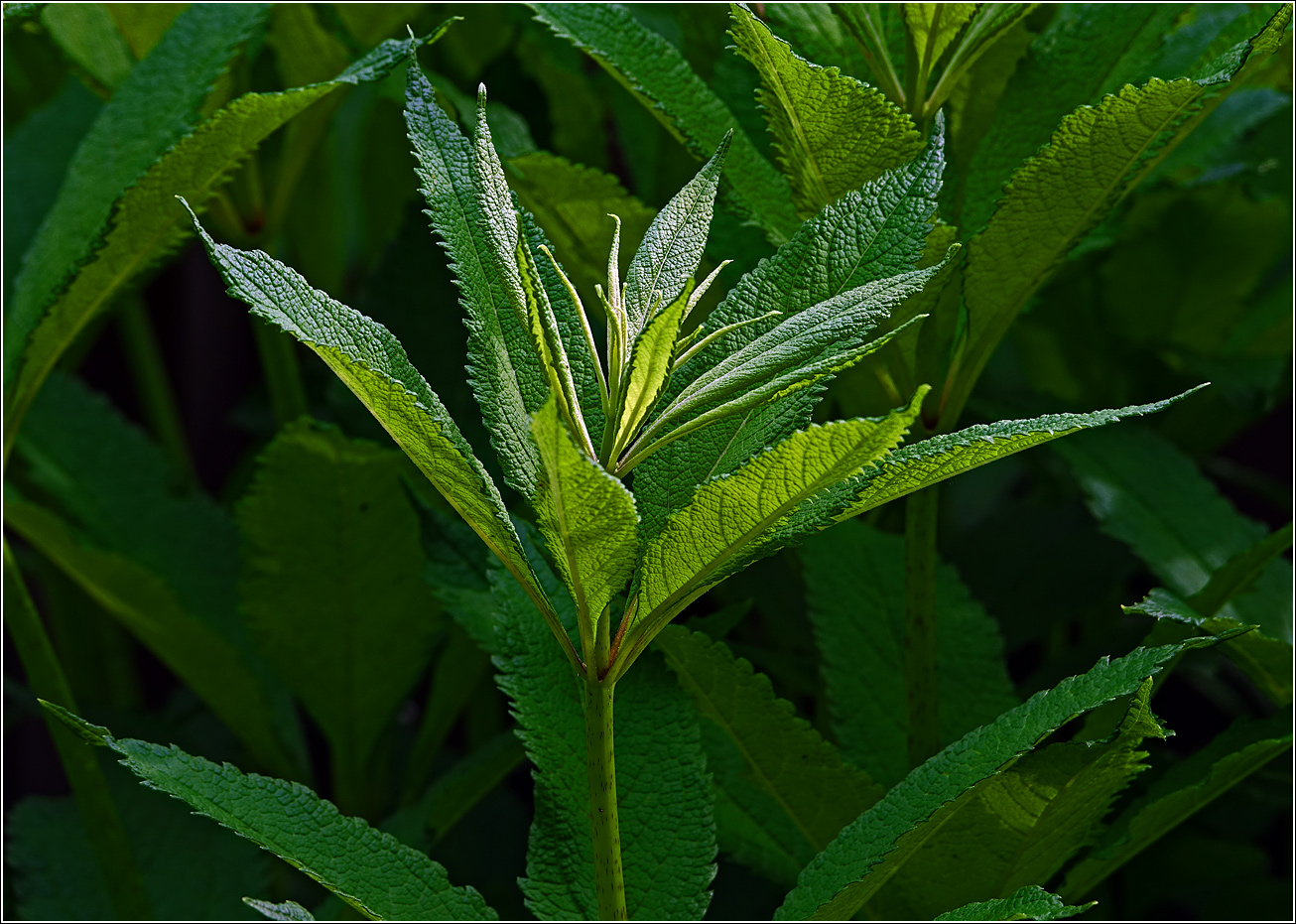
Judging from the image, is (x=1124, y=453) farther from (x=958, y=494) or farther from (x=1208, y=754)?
(x=958, y=494)

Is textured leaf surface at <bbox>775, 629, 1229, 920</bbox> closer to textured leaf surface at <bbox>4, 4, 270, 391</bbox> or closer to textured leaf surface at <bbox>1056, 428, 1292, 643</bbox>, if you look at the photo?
textured leaf surface at <bbox>1056, 428, 1292, 643</bbox>

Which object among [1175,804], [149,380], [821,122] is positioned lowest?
[1175,804]

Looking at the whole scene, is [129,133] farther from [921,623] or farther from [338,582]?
[921,623]

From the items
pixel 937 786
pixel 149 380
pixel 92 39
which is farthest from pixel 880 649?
pixel 149 380

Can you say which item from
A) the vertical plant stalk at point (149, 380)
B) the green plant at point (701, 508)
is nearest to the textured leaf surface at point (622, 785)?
the green plant at point (701, 508)

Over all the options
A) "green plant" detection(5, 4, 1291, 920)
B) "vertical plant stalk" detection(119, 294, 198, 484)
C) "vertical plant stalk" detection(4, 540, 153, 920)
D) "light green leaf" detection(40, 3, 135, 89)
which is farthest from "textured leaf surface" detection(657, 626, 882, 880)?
"vertical plant stalk" detection(119, 294, 198, 484)

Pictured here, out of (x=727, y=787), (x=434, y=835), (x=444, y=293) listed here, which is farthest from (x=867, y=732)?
(x=444, y=293)

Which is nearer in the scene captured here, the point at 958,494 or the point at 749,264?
the point at 749,264
